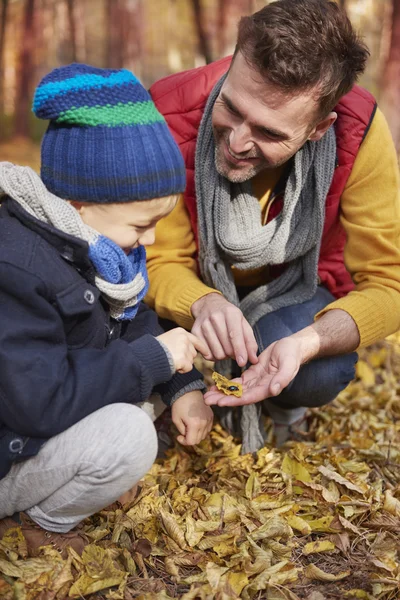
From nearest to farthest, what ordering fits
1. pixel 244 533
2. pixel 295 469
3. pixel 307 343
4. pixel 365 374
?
pixel 244 533 → pixel 307 343 → pixel 295 469 → pixel 365 374

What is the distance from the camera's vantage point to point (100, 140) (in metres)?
1.90

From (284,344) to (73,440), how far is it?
2.95 ft

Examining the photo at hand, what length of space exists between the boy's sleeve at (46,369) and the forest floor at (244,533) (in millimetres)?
466

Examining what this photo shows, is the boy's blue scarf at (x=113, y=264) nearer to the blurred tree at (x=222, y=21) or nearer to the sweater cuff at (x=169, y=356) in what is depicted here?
the sweater cuff at (x=169, y=356)

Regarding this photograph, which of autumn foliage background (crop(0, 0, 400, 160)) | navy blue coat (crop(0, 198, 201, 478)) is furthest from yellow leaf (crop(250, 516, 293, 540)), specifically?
autumn foliage background (crop(0, 0, 400, 160))

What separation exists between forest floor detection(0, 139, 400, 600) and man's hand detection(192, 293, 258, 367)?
527mm

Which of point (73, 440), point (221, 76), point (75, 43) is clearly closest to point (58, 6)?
point (75, 43)

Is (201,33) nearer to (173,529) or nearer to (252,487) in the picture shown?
(252,487)

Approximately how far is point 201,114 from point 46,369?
1.39 meters

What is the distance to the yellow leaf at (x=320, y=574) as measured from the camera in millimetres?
2131

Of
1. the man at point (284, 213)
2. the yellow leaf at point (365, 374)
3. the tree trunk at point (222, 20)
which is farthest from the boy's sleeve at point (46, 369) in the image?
the tree trunk at point (222, 20)

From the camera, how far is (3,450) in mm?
1941

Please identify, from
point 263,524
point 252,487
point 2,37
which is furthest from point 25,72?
point 263,524

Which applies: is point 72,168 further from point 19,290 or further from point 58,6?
point 58,6
